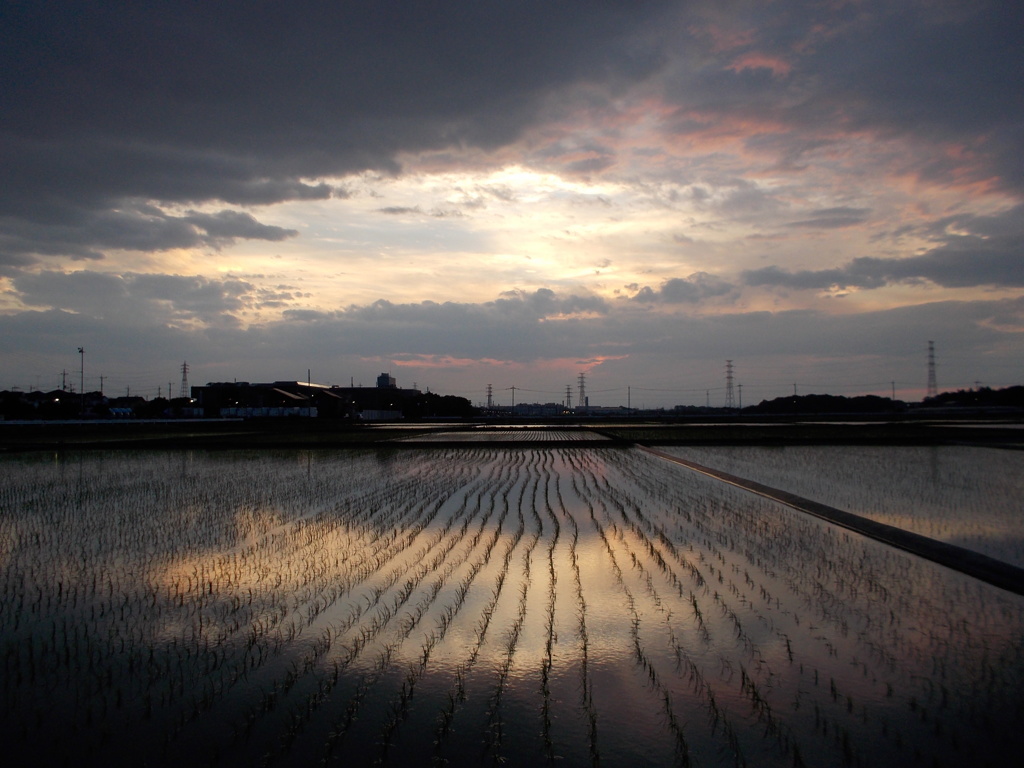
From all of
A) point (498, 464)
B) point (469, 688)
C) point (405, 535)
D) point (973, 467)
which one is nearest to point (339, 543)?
point (405, 535)

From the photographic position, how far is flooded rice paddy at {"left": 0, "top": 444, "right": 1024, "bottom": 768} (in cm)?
371

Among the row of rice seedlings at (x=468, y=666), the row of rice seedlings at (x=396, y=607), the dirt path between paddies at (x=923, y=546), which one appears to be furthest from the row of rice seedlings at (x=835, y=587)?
the row of rice seedlings at (x=396, y=607)

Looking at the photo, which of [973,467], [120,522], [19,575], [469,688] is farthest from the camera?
[973,467]

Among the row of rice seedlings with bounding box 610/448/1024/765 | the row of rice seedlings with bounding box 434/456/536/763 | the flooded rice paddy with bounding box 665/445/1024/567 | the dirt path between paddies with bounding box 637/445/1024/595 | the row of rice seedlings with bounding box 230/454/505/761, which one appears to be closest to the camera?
the row of rice seedlings with bounding box 434/456/536/763

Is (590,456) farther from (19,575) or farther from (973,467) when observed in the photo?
(19,575)

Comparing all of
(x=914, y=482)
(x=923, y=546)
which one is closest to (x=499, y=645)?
(x=923, y=546)

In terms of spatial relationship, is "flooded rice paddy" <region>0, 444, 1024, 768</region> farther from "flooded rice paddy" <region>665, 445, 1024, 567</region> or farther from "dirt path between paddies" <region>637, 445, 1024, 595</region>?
"flooded rice paddy" <region>665, 445, 1024, 567</region>

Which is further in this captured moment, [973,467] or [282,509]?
[973,467]

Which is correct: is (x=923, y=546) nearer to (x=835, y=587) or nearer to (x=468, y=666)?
(x=835, y=587)

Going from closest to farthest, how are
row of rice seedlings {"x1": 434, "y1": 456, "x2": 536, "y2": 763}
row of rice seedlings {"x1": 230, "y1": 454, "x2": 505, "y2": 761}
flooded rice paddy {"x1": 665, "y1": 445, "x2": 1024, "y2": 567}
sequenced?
row of rice seedlings {"x1": 434, "y1": 456, "x2": 536, "y2": 763}
row of rice seedlings {"x1": 230, "y1": 454, "x2": 505, "y2": 761}
flooded rice paddy {"x1": 665, "y1": 445, "x2": 1024, "y2": 567}

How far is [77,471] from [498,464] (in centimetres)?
1148

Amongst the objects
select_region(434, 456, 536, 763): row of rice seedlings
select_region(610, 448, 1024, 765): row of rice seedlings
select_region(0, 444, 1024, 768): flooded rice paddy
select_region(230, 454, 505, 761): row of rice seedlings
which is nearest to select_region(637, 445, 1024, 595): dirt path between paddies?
select_region(0, 444, 1024, 768): flooded rice paddy

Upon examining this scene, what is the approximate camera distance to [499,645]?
504cm

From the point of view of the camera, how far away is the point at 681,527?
9.70 m
